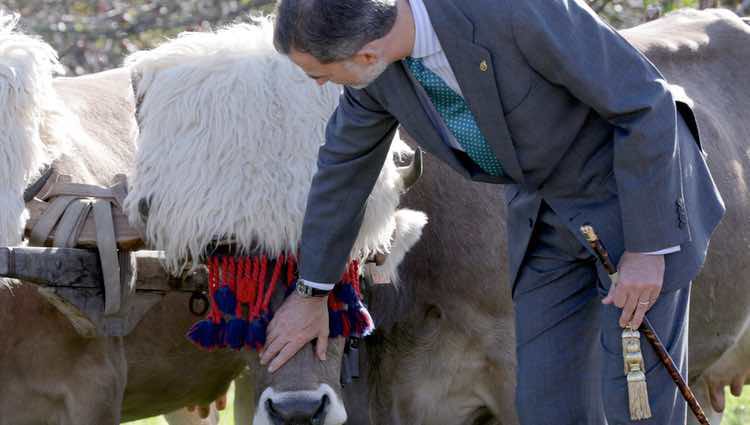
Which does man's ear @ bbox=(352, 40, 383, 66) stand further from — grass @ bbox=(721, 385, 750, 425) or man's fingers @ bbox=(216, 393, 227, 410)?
grass @ bbox=(721, 385, 750, 425)

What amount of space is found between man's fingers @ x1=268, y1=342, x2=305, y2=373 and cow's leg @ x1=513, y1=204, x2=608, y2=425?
0.70 metres

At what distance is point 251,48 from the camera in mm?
4484

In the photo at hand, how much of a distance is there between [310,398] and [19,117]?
1354 millimetres

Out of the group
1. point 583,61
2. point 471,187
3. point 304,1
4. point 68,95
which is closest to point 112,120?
point 68,95

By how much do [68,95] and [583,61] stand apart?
8.74ft

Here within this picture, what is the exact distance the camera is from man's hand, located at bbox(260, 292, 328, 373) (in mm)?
3982

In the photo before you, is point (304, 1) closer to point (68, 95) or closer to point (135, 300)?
point (135, 300)

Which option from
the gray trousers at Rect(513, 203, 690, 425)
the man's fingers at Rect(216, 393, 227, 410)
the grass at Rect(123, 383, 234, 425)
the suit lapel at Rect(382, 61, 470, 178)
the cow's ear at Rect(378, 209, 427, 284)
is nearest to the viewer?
the suit lapel at Rect(382, 61, 470, 178)

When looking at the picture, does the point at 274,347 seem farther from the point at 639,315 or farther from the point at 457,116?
the point at 639,315

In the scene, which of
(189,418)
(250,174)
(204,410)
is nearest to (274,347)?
(250,174)

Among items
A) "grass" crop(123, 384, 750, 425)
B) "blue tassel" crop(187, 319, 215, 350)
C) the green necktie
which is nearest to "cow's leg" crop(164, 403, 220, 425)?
"grass" crop(123, 384, 750, 425)

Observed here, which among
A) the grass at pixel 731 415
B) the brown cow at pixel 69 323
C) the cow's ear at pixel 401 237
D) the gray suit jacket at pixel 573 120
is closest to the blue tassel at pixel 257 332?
the brown cow at pixel 69 323

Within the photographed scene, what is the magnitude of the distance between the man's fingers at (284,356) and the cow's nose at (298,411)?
11 cm

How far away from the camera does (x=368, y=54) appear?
3.33 metres
